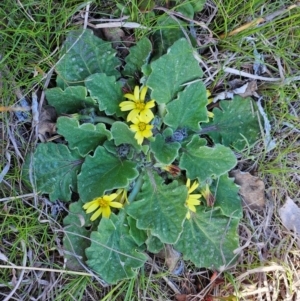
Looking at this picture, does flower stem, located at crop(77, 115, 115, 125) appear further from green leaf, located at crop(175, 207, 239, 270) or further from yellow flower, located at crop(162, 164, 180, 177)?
green leaf, located at crop(175, 207, 239, 270)

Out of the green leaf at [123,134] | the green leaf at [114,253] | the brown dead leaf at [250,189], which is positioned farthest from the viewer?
the brown dead leaf at [250,189]

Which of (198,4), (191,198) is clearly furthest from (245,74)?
(191,198)

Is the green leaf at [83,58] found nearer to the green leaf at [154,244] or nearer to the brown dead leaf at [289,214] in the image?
the green leaf at [154,244]

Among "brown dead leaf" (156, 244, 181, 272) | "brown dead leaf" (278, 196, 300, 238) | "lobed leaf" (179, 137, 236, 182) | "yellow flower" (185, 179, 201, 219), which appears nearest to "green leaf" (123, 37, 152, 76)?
"lobed leaf" (179, 137, 236, 182)

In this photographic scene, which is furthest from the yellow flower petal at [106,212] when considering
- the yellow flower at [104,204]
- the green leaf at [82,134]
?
the green leaf at [82,134]

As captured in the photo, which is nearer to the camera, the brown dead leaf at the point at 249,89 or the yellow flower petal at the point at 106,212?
the yellow flower petal at the point at 106,212
